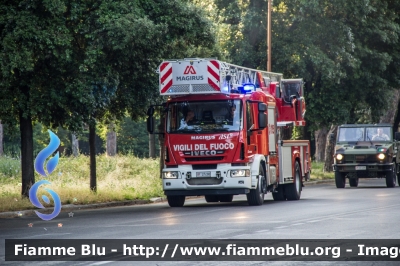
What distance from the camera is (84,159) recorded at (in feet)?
129

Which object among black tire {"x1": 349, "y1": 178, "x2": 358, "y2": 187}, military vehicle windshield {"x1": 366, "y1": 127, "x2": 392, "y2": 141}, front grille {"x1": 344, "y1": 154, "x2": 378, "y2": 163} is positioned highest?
military vehicle windshield {"x1": 366, "y1": 127, "x2": 392, "y2": 141}

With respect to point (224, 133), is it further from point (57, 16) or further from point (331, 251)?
point (331, 251)

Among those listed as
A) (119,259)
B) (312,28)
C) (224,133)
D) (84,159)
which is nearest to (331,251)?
(119,259)

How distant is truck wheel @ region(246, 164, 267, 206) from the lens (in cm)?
2347

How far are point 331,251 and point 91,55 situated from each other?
39.3 feet

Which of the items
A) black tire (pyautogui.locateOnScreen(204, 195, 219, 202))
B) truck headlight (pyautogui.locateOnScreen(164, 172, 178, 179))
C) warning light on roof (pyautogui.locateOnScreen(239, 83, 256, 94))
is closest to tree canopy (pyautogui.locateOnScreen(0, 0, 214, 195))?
warning light on roof (pyautogui.locateOnScreen(239, 83, 256, 94))

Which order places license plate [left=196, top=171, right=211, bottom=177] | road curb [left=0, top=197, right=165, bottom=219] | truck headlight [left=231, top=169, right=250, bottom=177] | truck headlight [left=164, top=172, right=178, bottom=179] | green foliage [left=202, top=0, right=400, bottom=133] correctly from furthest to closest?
green foliage [left=202, top=0, right=400, bottom=133], truck headlight [left=164, top=172, right=178, bottom=179], license plate [left=196, top=171, right=211, bottom=177], truck headlight [left=231, top=169, right=250, bottom=177], road curb [left=0, top=197, right=165, bottom=219]

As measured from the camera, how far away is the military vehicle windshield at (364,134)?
3544cm

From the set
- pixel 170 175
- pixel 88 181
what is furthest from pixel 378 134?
pixel 170 175

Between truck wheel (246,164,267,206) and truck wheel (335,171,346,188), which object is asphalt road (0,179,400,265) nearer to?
truck wheel (246,164,267,206)

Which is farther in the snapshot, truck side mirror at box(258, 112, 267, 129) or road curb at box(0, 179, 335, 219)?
truck side mirror at box(258, 112, 267, 129)

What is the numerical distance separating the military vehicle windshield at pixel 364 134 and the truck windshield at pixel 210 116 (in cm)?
1351

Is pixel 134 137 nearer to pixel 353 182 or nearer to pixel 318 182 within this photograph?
pixel 318 182

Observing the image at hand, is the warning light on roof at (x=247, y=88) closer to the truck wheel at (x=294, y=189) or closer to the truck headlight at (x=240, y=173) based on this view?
the truck headlight at (x=240, y=173)
